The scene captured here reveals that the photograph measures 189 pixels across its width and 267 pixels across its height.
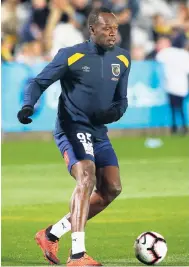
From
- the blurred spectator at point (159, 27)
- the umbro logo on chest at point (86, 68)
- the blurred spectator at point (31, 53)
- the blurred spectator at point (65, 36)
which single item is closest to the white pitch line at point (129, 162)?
the blurred spectator at point (31, 53)

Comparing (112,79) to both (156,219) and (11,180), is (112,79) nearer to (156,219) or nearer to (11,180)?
(156,219)

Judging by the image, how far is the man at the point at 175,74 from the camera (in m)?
23.9

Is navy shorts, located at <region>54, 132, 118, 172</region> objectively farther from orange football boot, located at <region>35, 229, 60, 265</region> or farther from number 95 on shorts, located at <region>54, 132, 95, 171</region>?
orange football boot, located at <region>35, 229, 60, 265</region>

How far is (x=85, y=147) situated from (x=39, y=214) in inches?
135

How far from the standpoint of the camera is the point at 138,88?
77.4 feet

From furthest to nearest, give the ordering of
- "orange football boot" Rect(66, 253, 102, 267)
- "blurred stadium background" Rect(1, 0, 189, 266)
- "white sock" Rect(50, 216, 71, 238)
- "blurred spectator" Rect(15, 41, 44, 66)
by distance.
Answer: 1. "blurred spectator" Rect(15, 41, 44, 66)
2. "blurred stadium background" Rect(1, 0, 189, 266)
3. "white sock" Rect(50, 216, 71, 238)
4. "orange football boot" Rect(66, 253, 102, 267)

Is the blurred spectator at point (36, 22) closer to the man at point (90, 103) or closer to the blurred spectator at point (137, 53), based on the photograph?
the blurred spectator at point (137, 53)

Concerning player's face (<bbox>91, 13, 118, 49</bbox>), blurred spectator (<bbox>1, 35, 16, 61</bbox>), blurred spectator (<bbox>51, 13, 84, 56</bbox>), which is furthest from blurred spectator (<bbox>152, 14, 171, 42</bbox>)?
player's face (<bbox>91, 13, 118, 49</bbox>)

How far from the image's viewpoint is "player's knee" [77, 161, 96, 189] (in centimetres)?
923

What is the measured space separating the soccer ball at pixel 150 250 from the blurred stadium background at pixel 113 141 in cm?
14

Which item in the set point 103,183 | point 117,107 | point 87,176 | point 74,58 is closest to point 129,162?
point 117,107

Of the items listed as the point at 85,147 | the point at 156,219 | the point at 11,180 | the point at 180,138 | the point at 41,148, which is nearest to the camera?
the point at 85,147

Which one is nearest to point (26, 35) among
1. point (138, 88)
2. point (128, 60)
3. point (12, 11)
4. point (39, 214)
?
point (12, 11)

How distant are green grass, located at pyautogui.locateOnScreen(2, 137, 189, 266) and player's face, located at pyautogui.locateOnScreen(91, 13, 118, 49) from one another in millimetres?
2089
